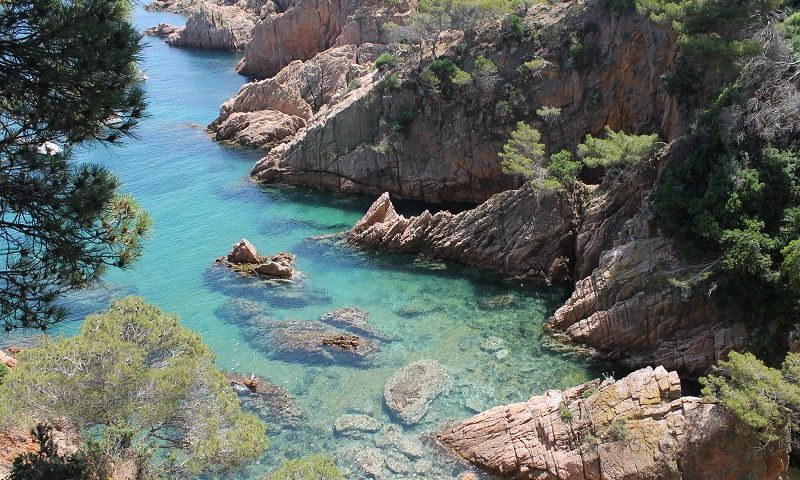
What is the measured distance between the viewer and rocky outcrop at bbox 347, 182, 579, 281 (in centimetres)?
3041

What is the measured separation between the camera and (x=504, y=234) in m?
31.5

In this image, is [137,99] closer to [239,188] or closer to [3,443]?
[3,443]

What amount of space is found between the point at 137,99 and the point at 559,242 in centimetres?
2262

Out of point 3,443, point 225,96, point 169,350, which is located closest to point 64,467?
point 169,350

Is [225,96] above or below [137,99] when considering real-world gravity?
below

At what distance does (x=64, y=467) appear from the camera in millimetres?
14094

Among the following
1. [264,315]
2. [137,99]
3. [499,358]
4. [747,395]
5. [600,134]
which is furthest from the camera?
[600,134]

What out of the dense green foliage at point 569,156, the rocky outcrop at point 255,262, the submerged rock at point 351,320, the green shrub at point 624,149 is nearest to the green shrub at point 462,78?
the dense green foliage at point 569,156

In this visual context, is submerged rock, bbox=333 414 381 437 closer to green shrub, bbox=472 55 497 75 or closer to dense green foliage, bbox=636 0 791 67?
dense green foliage, bbox=636 0 791 67

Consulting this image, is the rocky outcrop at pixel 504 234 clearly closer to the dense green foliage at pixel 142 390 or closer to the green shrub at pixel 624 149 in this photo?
the green shrub at pixel 624 149

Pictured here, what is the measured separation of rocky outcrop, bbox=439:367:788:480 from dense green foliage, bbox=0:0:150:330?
491 inches

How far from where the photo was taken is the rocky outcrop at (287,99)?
50156 millimetres

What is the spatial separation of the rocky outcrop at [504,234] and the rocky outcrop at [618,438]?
11.1m

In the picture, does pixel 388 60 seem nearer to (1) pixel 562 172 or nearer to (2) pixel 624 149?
(1) pixel 562 172
